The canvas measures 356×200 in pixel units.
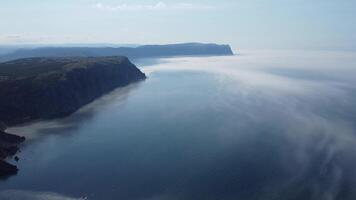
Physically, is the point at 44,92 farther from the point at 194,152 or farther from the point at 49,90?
the point at 194,152

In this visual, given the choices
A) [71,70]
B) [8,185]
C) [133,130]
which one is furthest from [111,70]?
[8,185]

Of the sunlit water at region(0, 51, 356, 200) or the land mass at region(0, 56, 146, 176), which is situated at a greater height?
the land mass at region(0, 56, 146, 176)

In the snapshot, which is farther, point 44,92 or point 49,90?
point 49,90

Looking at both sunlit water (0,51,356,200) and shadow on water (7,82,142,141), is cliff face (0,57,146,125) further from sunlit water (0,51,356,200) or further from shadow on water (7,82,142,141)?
sunlit water (0,51,356,200)

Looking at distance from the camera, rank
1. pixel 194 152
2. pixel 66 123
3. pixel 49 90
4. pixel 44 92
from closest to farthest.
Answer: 1. pixel 194 152
2. pixel 66 123
3. pixel 44 92
4. pixel 49 90

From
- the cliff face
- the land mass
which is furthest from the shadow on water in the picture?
the cliff face

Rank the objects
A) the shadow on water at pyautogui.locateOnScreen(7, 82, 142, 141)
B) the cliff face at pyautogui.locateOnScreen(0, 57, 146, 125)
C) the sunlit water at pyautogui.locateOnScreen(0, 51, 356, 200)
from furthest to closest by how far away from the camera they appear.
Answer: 1. the cliff face at pyautogui.locateOnScreen(0, 57, 146, 125)
2. the shadow on water at pyautogui.locateOnScreen(7, 82, 142, 141)
3. the sunlit water at pyautogui.locateOnScreen(0, 51, 356, 200)

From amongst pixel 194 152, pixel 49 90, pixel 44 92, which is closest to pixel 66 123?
pixel 44 92
